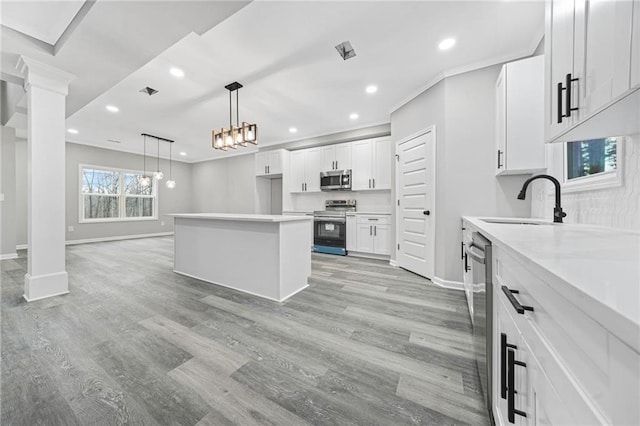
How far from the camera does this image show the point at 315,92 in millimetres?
3404

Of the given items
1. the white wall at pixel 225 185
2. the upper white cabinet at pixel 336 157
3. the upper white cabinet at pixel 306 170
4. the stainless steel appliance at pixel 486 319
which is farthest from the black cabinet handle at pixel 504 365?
the white wall at pixel 225 185

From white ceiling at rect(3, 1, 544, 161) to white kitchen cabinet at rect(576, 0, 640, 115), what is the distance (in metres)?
1.38

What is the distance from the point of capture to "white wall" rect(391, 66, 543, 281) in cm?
264

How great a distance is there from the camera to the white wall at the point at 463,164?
2637 mm

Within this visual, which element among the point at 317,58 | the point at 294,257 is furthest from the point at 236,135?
the point at 294,257

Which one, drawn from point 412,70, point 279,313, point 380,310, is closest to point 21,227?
point 279,313

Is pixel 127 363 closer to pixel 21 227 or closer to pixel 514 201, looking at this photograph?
pixel 514 201

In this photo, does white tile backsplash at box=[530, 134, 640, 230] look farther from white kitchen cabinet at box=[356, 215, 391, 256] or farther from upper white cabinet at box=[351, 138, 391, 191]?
upper white cabinet at box=[351, 138, 391, 191]

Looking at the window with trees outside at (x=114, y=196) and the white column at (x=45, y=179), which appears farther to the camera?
the window with trees outside at (x=114, y=196)

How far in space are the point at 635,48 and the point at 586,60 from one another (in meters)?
0.31

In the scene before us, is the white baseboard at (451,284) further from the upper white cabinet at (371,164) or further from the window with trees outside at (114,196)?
the window with trees outside at (114,196)

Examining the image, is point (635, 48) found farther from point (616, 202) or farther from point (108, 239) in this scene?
point (108, 239)

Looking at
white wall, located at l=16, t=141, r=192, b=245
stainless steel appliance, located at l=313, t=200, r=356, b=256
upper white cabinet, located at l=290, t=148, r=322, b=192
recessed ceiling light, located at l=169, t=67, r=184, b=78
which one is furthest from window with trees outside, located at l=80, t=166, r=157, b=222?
stainless steel appliance, located at l=313, t=200, r=356, b=256

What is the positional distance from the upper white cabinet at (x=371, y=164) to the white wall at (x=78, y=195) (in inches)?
217
